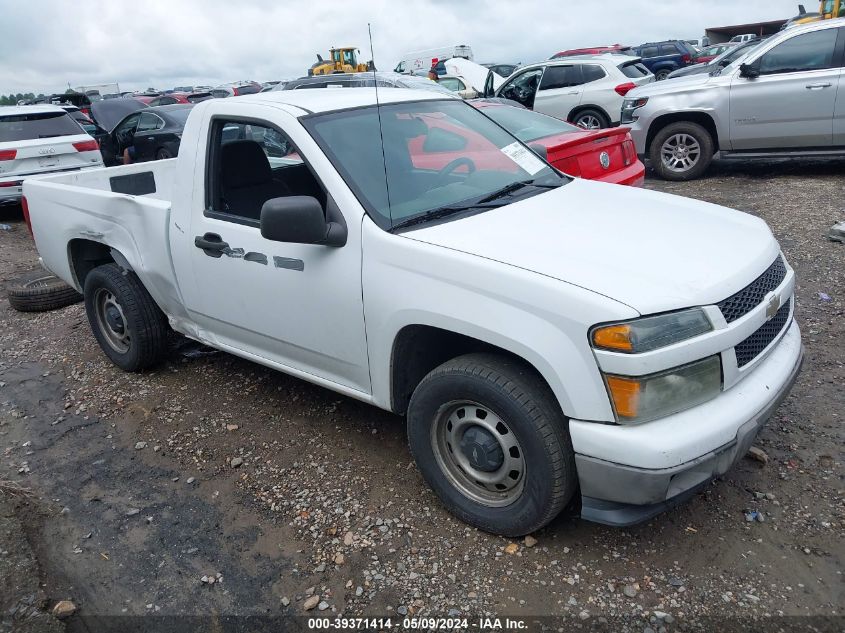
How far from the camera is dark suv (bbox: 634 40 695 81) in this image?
22.6 meters

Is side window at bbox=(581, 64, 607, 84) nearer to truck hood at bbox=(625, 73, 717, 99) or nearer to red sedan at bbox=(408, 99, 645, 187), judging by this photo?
truck hood at bbox=(625, 73, 717, 99)

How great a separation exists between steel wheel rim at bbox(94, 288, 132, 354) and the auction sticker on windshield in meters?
2.83

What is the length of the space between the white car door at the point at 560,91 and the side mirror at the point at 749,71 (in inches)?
158

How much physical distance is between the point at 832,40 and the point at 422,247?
8206 mm

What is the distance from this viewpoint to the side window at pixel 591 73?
12.5 meters

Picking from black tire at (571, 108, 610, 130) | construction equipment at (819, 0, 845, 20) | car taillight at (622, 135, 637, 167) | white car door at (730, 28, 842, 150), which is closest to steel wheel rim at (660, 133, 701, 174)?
white car door at (730, 28, 842, 150)

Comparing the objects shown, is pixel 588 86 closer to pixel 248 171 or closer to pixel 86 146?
pixel 86 146

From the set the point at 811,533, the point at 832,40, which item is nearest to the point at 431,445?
the point at 811,533

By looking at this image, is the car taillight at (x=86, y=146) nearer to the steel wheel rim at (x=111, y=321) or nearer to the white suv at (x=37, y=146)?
the white suv at (x=37, y=146)

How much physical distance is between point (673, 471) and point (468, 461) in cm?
90

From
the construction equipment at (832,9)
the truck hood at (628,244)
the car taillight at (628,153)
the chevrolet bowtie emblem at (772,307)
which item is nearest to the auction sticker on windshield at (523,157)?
the truck hood at (628,244)

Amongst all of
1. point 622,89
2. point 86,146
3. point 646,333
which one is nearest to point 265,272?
point 646,333

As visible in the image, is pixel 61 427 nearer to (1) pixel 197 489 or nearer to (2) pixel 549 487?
(1) pixel 197 489

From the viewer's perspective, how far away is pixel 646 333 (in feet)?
7.77
